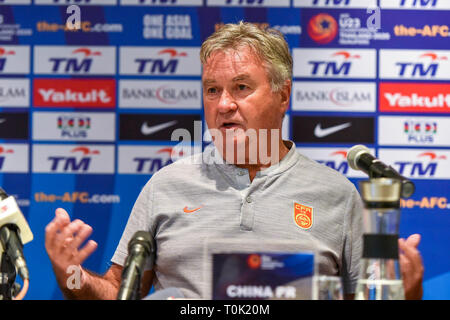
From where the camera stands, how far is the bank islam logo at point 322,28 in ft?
10.8

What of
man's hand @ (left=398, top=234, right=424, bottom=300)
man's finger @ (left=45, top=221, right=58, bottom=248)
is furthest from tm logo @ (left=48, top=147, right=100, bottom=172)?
man's hand @ (left=398, top=234, right=424, bottom=300)

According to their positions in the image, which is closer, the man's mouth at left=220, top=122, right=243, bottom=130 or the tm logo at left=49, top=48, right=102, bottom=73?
A: the man's mouth at left=220, top=122, right=243, bottom=130

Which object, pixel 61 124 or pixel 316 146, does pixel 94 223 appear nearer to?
pixel 61 124

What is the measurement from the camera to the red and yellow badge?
1701 millimetres

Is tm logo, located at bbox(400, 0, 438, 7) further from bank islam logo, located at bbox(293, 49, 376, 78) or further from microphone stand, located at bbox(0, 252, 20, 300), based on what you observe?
microphone stand, located at bbox(0, 252, 20, 300)

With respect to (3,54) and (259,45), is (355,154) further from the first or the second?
(3,54)

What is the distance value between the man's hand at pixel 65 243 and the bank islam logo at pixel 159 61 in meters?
2.07

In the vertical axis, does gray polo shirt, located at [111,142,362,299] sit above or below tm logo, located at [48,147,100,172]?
above

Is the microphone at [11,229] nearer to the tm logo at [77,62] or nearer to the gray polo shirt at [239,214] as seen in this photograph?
the gray polo shirt at [239,214]

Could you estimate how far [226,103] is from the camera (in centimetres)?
174

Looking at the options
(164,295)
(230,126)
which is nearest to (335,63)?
(230,126)

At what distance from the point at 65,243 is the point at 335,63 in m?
2.30

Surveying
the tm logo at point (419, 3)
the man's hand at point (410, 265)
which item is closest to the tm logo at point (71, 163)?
the tm logo at point (419, 3)

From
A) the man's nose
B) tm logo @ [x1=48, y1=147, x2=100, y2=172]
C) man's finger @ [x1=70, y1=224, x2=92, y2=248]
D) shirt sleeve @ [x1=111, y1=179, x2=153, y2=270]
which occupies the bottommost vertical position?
tm logo @ [x1=48, y1=147, x2=100, y2=172]
